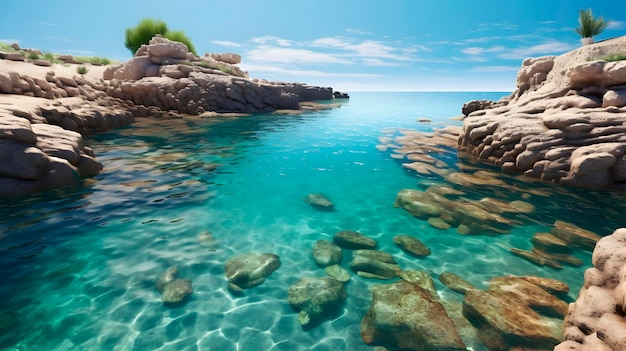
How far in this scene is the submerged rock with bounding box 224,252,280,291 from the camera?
5.05 m

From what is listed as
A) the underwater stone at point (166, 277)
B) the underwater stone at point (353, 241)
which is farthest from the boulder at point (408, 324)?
the underwater stone at point (166, 277)

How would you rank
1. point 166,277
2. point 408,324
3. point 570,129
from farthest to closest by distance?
point 570,129, point 166,277, point 408,324

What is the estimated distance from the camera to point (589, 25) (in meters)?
16.4

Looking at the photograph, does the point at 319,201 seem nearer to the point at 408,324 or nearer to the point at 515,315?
the point at 408,324

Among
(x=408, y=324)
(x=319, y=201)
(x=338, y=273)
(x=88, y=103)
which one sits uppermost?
(x=88, y=103)

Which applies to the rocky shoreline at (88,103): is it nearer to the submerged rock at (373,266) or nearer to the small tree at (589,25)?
the submerged rock at (373,266)

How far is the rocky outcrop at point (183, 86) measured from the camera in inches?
1098

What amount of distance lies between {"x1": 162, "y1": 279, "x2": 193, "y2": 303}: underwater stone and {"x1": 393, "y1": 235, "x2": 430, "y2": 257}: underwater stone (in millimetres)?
4316

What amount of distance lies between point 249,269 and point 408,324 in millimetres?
2892

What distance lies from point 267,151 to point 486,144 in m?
10.7

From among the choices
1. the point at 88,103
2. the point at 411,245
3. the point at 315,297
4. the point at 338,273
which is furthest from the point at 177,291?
the point at 88,103

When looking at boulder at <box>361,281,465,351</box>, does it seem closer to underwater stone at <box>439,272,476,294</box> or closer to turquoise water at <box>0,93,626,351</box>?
turquoise water at <box>0,93,626,351</box>

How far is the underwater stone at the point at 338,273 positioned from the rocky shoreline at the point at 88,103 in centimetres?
851

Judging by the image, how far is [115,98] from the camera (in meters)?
26.9
